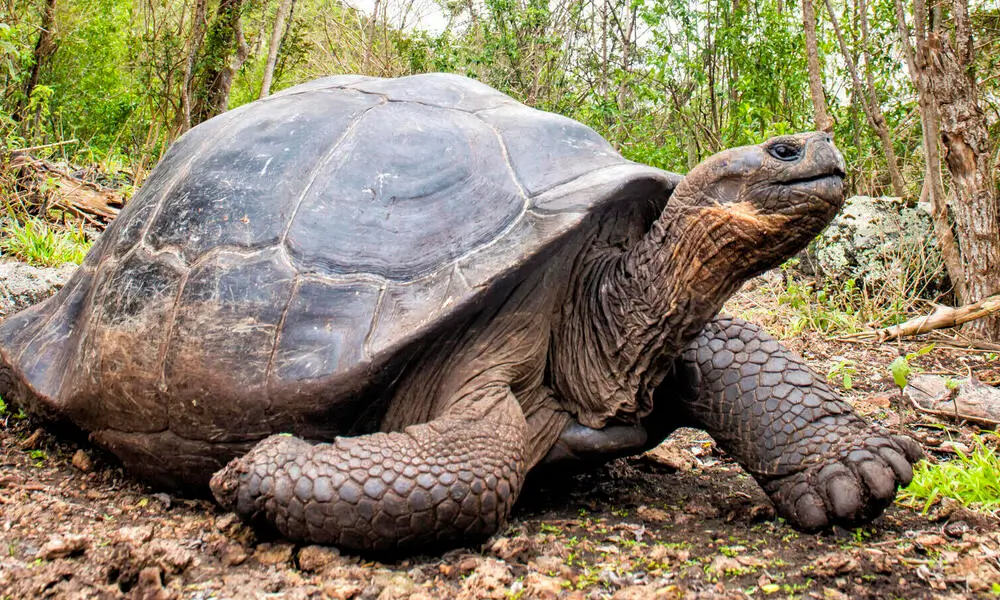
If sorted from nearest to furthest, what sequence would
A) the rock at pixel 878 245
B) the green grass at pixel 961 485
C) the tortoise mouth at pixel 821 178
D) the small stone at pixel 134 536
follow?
the small stone at pixel 134 536 → the tortoise mouth at pixel 821 178 → the green grass at pixel 961 485 → the rock at pixel 878 245

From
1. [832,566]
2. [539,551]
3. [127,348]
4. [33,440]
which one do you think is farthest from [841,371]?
[33,440]

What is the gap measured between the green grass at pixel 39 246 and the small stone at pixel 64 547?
415 cm

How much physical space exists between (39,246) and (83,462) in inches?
126

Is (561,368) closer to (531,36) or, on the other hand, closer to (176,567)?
(176,567)

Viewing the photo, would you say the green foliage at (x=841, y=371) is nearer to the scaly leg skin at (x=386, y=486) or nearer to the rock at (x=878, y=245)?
the rock at (x=878, y=245)

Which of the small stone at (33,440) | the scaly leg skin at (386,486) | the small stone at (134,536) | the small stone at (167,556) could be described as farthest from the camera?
the small stone at (33,440)

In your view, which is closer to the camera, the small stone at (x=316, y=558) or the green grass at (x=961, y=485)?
the small stone at (x=316, y=558)

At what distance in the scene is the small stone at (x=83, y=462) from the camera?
3238 mm

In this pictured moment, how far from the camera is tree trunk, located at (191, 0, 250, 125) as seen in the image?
10023 millimetres

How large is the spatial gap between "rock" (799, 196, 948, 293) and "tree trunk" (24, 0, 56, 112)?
8.17 meters

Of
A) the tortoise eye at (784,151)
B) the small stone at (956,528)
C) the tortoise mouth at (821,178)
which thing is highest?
the tortoise eye at (784,151)

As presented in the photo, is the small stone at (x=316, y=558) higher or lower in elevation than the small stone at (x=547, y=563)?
lower

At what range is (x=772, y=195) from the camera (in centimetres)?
239

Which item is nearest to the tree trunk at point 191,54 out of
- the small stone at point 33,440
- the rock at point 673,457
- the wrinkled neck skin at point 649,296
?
the small stone at point 33,440
